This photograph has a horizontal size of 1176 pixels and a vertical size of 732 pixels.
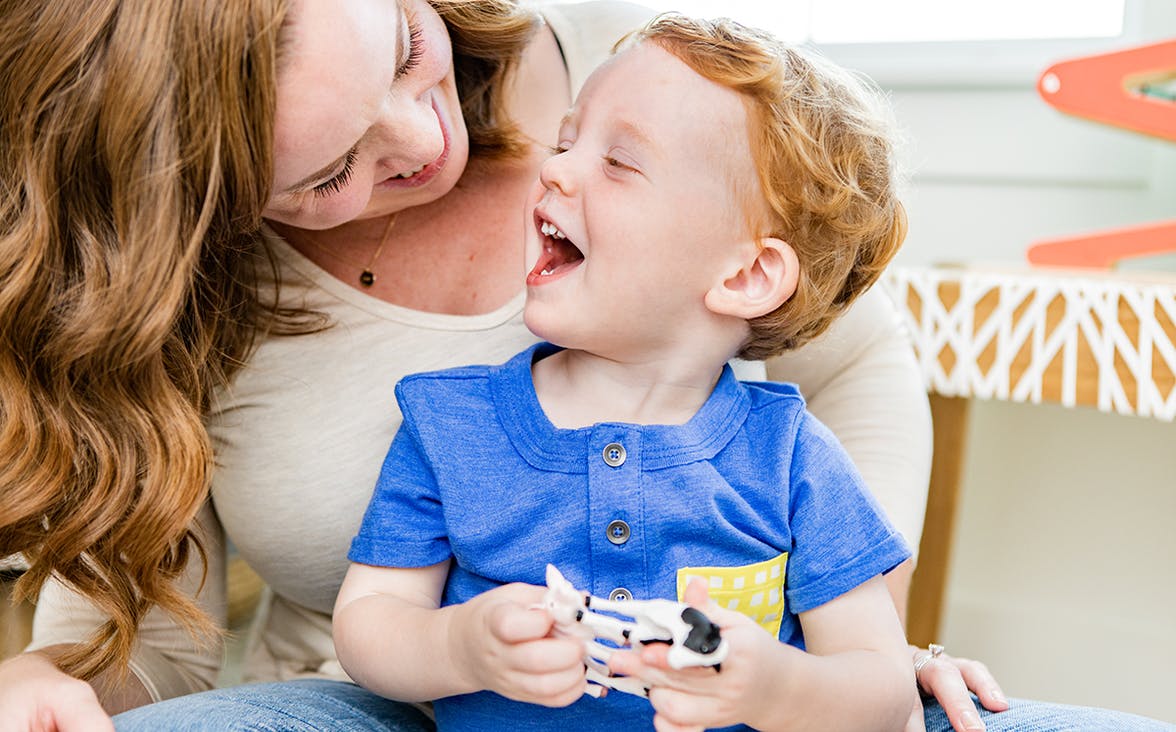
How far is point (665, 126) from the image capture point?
2.84 ft

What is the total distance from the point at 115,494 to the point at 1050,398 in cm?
95

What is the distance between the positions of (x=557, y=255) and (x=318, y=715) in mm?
401

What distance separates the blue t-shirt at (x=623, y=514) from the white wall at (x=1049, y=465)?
984 mm

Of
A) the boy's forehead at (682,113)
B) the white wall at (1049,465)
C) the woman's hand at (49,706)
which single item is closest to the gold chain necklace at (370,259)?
the boy's forehead at (682,113)

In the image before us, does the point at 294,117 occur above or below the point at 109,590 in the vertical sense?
above

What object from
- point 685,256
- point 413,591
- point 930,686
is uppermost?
point 685,256

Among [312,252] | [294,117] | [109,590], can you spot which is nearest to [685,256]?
[294,117]

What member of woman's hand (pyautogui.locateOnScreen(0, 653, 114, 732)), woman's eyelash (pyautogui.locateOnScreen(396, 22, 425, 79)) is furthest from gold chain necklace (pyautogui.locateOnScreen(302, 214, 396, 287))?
woman's hand (pyautogui.locateOnScreen(0, 653, 114, 732))

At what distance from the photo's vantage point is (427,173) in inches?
40.3

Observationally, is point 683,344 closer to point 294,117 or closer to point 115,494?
point 294,117

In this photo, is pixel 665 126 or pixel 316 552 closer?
pixel 665 126

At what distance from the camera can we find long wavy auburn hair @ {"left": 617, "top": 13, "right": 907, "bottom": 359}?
0.87 m

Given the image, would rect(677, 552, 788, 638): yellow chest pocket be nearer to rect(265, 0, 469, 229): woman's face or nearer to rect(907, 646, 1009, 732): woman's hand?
rect(907, 646, 1009, 732): woman's hand

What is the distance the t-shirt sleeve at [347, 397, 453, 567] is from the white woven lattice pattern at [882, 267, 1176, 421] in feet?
2.17
